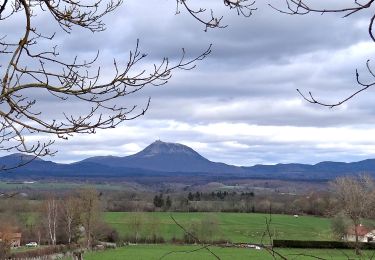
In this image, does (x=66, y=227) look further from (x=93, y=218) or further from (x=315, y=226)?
(x=315, y=226)

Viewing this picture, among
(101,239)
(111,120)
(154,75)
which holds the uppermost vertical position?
(154,75)

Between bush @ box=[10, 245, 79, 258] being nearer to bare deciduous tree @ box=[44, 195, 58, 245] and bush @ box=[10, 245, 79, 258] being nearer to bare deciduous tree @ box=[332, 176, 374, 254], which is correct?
bare deciduous tree @ box=[44, 195, 58, 245]

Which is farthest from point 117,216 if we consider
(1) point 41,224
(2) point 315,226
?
(2) point 315,226

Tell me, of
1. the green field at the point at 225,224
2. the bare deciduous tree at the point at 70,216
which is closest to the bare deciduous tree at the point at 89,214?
the bare deciduous tree at the point at 70,216

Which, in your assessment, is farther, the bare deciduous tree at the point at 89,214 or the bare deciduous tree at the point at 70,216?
the bare deciduous tree at the point at 70,216

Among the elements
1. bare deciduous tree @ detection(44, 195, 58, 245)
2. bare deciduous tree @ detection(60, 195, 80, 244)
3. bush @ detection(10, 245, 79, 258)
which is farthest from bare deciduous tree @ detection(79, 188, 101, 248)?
bush @ detection(10, 245, 79, 258)

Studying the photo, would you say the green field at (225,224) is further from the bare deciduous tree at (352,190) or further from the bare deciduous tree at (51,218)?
the bare deciduous tree at (352,190)

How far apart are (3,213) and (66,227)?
23.5 ft

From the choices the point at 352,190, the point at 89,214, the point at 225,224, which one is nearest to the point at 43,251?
the point at 89,214

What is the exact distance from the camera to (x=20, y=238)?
6028 centimetres

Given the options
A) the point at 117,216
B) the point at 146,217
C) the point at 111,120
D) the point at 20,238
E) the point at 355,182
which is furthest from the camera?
the point at 117,216

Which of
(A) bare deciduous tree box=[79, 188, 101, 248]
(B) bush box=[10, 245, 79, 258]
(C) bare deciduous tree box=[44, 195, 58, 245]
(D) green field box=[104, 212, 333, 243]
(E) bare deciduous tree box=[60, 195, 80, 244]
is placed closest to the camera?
(B) bush box=[10, 245, 79, 258]

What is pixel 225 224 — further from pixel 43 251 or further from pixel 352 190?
pixel 352 190

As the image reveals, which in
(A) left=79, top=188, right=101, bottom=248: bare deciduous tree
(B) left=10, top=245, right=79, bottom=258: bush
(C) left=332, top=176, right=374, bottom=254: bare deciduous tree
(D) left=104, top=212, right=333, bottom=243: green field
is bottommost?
(B) left=10, top=245, right=79, bottom=258: bush
